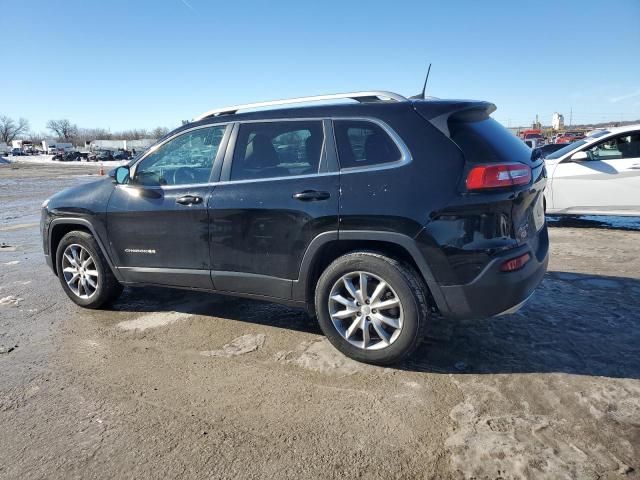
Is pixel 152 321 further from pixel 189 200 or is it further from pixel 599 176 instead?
pixel 599 176

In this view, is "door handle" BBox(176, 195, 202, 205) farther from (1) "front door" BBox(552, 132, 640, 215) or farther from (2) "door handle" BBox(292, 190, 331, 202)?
(1) "front door" BBox(552, 132, 640, 215)

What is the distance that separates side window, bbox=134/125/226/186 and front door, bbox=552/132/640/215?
6556mm

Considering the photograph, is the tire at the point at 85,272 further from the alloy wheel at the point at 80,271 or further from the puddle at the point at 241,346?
the puddle at the point at 241,346

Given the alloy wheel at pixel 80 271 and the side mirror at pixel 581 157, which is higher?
the side mirror at pixel 581 157

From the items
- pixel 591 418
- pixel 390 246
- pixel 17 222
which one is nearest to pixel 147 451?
pixel 390 246

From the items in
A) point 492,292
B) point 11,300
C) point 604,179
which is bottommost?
point 11,300

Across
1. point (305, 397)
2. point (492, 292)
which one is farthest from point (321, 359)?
point (492, 292)

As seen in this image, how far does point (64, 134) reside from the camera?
157625 millimetres

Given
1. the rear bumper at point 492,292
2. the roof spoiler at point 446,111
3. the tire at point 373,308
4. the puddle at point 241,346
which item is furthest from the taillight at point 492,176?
the puddle at point 241,346

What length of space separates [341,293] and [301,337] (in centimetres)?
73

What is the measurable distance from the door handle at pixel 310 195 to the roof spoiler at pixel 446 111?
2.86 feet

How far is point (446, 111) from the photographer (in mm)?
3139

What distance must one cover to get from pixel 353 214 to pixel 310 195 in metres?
0.36

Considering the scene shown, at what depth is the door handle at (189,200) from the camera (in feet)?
12.6
